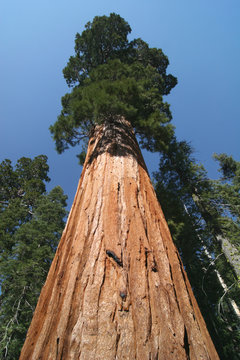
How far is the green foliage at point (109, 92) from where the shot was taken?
15.9 ft

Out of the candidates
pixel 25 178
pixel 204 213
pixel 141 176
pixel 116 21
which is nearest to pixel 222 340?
pixel 204 213

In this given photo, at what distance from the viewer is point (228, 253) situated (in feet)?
19.3

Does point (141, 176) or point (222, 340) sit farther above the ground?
point (141, 176)

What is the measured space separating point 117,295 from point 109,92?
190 inches

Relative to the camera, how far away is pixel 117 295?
160cm

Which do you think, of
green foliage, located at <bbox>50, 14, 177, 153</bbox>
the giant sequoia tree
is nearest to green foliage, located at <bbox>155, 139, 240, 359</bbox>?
green foliage, located at <bbox>50, 14, 177, 153</bbox>

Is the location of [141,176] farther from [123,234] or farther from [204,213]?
[204,213]

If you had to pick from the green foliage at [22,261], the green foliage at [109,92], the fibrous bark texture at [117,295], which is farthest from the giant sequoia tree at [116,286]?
the green foliage at [22,261]

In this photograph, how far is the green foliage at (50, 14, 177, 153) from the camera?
485 cm

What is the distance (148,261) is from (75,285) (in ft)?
2.49

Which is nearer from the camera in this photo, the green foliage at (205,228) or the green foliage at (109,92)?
the green foliage at (109,92)

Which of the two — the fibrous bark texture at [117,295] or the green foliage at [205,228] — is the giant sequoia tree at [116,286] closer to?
the fibrous bark texture at [117,295]

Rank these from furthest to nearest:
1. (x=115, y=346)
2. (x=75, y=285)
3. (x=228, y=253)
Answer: (x=228, y=253) < (x=75, y=285) < (x=115, y=346)

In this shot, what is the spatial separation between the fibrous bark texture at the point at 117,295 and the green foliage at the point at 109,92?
3.02 meters
